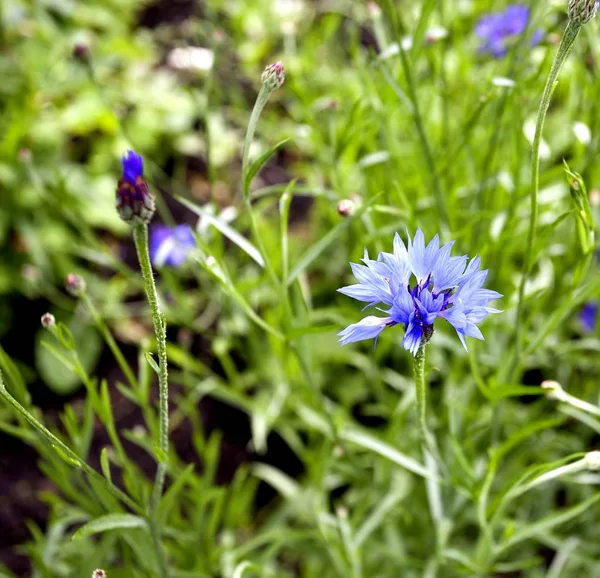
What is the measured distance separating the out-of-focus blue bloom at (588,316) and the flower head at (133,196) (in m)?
0.99

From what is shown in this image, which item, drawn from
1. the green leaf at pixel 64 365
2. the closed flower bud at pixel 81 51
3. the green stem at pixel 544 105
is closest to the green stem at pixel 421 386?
the green stem at pixel 544 105

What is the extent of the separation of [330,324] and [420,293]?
1.59 ft

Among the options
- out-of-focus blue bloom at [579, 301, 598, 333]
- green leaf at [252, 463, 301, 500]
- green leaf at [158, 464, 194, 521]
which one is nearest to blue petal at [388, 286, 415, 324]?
green leaf at [158, 464, 194, 521]

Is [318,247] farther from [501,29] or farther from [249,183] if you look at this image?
[501,29]

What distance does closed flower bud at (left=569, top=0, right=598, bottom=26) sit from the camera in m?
0.61

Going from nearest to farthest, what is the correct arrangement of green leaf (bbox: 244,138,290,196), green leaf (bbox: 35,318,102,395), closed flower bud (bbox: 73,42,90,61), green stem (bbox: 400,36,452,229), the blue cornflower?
the blue cornflower < green leaf (bbox: 244,138,290,196) < green stem (bbox: 400,36,452,229) < closed flower bud (bbox: 73,42,90,61) < green leaf (bbox: 35,318,102,395)

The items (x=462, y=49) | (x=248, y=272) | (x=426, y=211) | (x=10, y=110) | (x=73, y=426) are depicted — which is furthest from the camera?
(x=10, y=110)

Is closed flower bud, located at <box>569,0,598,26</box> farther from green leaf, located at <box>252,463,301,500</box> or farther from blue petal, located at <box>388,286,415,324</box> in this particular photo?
green leaf, located at <box>252,463,301,500</box>

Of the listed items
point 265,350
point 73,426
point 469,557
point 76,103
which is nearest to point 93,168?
point 76,103

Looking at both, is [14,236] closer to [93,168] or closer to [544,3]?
[93,168]

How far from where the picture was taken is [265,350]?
1.46 m

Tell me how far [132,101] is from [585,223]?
5.55 feet

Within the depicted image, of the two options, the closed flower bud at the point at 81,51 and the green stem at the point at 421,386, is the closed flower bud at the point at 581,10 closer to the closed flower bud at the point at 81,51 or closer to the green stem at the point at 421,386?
the green stem at the point at 421,386

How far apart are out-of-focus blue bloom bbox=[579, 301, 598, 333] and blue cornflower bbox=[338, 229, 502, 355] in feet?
2.58
